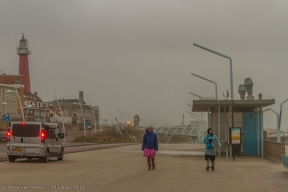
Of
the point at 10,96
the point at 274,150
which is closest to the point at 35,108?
the point at 10,96

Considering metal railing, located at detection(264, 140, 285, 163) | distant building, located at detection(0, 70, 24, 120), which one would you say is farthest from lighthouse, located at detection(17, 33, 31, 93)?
metal railing, located at detection(264, 140, 285, 163)

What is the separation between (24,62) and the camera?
153 meters

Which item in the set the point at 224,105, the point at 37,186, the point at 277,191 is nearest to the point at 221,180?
the point at 277,191

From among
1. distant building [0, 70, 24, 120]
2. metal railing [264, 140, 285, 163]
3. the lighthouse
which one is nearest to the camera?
metal railing [264, 140, 285, 163]

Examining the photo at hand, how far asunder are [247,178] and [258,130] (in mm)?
18321

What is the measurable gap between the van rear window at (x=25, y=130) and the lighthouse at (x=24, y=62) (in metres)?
124

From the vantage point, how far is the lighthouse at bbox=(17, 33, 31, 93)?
150 metres

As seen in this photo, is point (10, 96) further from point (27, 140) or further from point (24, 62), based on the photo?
point (27, 140)

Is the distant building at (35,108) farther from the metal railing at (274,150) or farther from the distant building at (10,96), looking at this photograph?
the metal railing at (274,150)

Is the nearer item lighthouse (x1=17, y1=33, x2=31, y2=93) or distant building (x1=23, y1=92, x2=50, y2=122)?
distant building (x1=23, y1=92, x2=50, y2=122)

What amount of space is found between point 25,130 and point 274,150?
13416 mm

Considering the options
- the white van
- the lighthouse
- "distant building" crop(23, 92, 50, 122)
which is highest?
the lighthouse

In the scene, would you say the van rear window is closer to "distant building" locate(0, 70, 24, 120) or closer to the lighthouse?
"distant building" locate(0, 70, 24, 120)

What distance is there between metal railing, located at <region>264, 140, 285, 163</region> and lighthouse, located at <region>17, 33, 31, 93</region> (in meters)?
119
